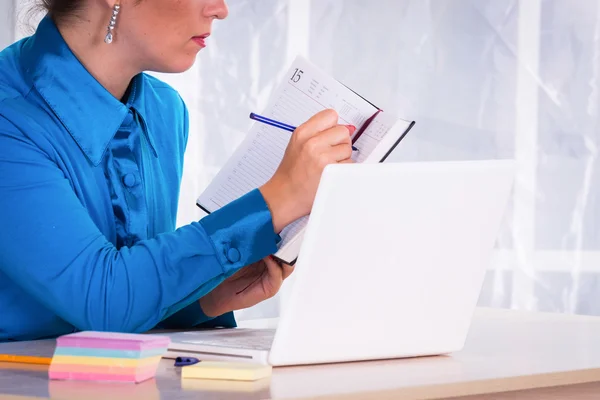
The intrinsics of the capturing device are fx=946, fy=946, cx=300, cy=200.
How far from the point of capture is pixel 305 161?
3.59 ft

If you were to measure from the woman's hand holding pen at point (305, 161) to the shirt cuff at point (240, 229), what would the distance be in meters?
0.01

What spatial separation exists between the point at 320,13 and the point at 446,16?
16.3 inches

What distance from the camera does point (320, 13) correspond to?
2.74 meters

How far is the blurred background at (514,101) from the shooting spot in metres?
2.82

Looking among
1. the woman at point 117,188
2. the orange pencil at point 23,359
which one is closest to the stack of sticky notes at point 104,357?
the orange pencil at point 23,359

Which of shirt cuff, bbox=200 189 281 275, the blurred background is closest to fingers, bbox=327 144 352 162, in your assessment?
shirt cuff, bbox=200 189 281 275

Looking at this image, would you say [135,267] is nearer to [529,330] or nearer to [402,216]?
[402,216]

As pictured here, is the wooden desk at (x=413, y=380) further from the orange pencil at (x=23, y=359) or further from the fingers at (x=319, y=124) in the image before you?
the fingers at (x=319, y=124)

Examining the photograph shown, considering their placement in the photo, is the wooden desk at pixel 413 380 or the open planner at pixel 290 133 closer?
the wooden desk at pixel 413 380

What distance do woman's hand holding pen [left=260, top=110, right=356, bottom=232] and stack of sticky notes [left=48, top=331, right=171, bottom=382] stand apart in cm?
31

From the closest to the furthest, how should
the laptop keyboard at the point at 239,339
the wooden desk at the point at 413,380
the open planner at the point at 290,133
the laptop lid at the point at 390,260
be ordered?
the wooden desk at the point at 413,380 < the laptop lid at the point at 390,260 < the laptop keyboard at the point at 239,339 < the open planner at the point at 290,133

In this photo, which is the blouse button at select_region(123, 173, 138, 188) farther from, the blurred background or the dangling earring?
the blurred background

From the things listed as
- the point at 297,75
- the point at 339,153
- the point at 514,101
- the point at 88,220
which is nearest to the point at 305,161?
the point at 339,153

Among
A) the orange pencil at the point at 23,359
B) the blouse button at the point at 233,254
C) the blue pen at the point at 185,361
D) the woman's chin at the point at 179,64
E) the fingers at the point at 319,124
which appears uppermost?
the woman's chin at the point at 179,64
